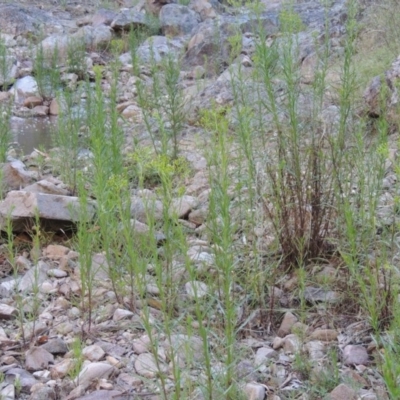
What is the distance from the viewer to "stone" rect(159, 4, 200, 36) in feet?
35.1

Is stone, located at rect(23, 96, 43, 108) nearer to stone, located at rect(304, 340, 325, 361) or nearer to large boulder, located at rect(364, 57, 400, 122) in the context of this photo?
large boulder, located at rect(364, 57, 400, 122)

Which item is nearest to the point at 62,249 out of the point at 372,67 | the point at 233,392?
the point at 233,392

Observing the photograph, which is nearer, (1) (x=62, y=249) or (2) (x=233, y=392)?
(2) (x=233, y=392)

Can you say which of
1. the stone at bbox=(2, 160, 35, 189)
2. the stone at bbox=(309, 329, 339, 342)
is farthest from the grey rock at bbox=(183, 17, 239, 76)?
the stone at bbox=(309, 329, 339, 342)

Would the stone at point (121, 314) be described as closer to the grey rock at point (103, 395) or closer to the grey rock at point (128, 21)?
the grey rock at point (103, 395)

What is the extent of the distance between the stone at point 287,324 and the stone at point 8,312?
3.42ft

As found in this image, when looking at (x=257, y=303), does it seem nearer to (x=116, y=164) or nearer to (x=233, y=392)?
(x=233, y=392)

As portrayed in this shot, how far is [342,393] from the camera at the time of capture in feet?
6.93

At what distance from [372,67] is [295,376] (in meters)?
3.66

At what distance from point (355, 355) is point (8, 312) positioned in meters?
1.34

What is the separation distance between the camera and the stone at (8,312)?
2.80m

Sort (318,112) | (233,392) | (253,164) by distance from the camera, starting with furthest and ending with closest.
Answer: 1. (318,112)
2. (253,164)
3. (233,392)

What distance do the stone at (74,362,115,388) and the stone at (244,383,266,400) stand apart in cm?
49

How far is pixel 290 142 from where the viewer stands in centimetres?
303
